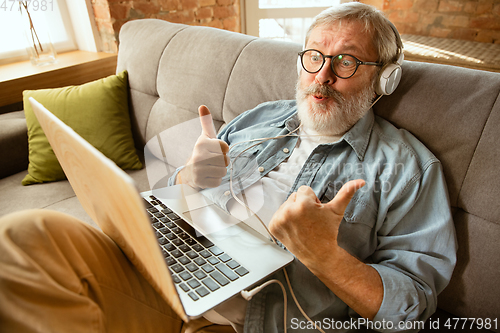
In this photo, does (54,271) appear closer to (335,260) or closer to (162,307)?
(162,307)

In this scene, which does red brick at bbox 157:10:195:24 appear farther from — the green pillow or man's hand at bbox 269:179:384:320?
man's hand at bbox 269:179:384:320

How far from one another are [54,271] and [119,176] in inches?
13.0

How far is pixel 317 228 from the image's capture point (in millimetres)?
688

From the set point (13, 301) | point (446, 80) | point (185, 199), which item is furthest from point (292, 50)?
point (13, 301)

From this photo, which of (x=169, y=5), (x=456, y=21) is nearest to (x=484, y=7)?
(x=456, y=21)

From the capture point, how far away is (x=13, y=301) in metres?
0.55

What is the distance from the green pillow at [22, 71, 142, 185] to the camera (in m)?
1.53

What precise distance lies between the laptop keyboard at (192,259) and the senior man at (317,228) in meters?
0.10

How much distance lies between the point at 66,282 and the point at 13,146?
134 cm

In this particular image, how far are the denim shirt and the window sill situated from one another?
153cm

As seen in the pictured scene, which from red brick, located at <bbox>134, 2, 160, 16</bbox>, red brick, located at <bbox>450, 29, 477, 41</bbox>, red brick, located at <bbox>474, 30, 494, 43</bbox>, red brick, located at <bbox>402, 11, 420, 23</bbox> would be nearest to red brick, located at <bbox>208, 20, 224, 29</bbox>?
red brick, located at <bbox>134, 2, 160, 16</bbox>

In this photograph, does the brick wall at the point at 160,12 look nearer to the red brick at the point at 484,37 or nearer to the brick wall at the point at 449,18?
the brick wall at the point at 449,18

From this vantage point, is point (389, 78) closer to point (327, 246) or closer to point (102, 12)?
point (327, 246)

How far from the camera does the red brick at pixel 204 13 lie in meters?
2.52
